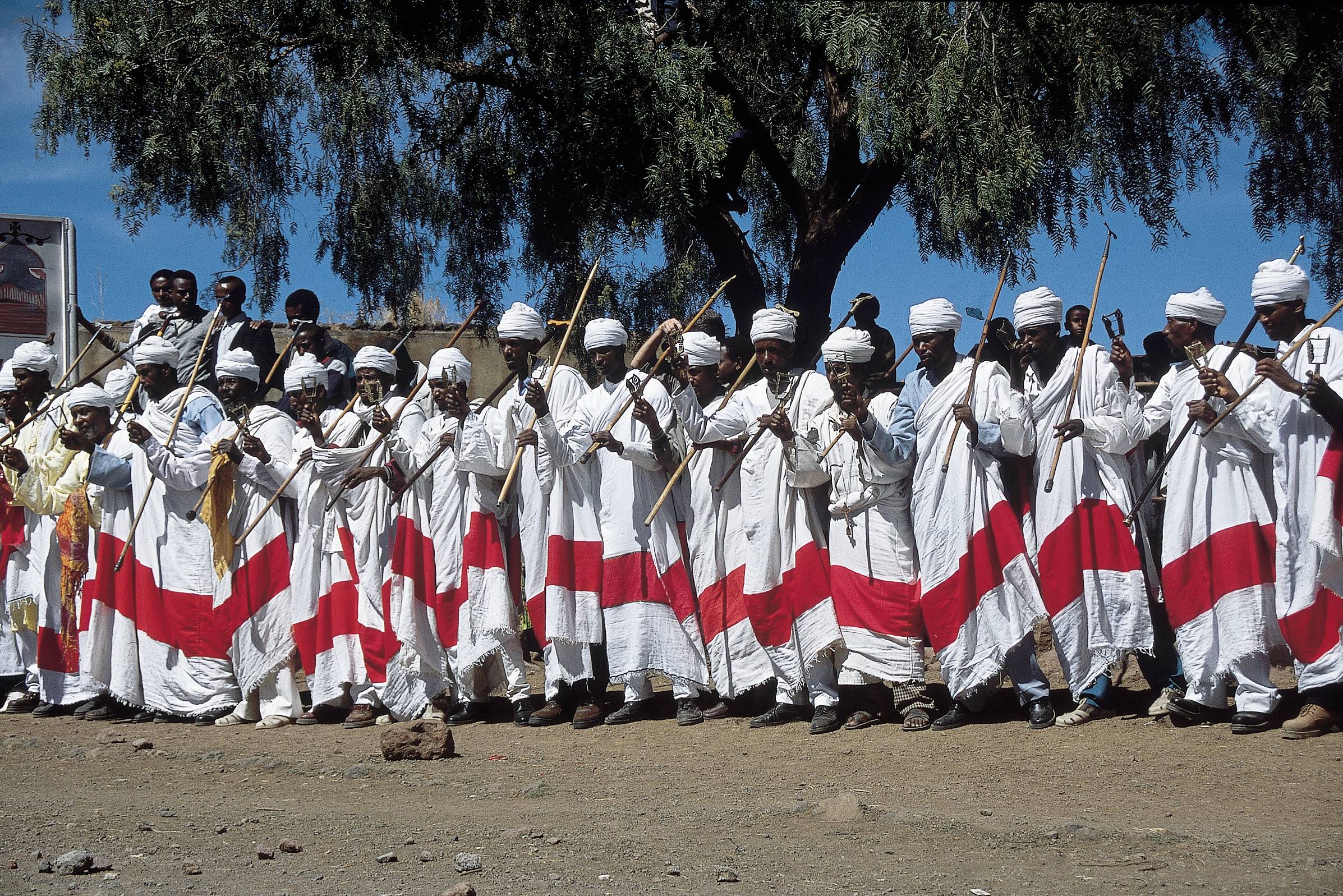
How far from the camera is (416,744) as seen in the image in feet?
23.2

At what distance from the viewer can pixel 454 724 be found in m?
8.34

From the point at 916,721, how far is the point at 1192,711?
1.34m

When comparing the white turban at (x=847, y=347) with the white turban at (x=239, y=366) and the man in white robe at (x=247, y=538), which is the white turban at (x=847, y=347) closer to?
the man in white robe at (x=247, y=538)

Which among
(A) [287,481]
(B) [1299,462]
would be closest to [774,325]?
(B) [1299,462]

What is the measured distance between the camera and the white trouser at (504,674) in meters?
8.05

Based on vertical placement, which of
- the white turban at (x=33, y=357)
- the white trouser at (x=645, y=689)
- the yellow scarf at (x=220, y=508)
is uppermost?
the white turban at (x=33, y=357)

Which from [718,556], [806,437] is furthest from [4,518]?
[806,437]

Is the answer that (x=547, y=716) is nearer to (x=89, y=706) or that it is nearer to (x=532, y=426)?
(x=532, y=426)

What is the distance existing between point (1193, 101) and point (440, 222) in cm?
590

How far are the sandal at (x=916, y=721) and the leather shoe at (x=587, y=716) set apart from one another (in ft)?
5.52

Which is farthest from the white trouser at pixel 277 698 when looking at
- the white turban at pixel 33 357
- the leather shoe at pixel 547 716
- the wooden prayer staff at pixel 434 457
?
the white turban at pixel 33 357

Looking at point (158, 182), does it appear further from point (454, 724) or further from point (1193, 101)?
point (1193, 101)

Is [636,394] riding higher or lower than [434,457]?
higher

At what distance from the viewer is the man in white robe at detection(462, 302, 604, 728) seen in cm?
794
